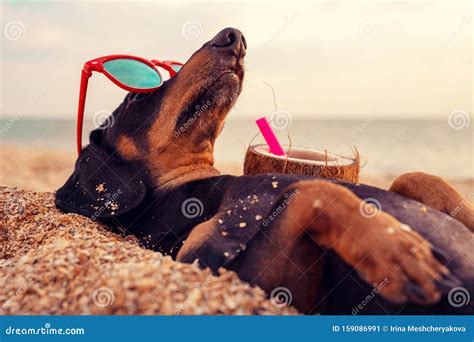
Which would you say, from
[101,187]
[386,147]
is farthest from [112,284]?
[386,147]

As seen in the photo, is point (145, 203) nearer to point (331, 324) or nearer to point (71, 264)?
point (71, 264)

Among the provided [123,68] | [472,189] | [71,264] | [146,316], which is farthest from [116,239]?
[472,189]

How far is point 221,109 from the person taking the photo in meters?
3.80

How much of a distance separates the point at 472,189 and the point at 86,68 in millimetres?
8316

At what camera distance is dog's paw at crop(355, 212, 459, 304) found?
2246 mm

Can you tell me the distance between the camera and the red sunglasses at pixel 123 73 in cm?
393
